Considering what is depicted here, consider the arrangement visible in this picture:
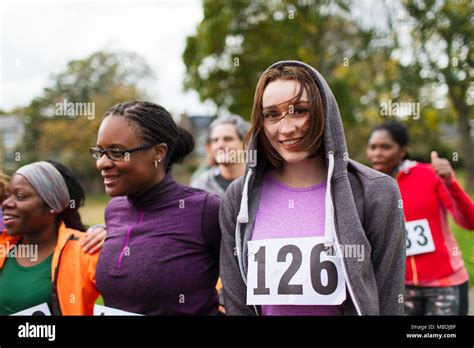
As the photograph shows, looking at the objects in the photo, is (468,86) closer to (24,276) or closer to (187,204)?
(187,204)

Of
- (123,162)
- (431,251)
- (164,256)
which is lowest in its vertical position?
(431,251)

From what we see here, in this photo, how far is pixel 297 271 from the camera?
185 cm

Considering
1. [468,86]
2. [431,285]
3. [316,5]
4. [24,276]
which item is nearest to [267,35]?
[316,5]

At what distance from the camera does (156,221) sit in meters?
2.07

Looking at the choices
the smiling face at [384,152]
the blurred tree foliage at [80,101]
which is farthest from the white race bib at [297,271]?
the blurred tree foliage at [80,101]

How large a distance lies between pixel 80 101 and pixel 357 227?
13.9ft

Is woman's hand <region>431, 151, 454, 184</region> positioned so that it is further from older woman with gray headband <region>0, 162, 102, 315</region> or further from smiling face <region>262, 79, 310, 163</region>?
older woman with gray headband <region>0, 162, 102, 315</region>

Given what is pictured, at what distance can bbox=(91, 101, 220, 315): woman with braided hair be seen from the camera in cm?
201

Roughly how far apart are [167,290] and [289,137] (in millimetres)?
753

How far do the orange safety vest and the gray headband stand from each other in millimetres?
200

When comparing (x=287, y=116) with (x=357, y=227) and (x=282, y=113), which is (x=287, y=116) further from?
(x=357, y=227)

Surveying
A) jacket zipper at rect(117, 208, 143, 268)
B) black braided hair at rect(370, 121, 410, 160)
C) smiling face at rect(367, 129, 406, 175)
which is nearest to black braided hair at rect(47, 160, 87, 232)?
jacket zipper at rect(117, 208, 143, 268)

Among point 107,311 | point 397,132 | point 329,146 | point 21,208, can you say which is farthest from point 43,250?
point 397,132
